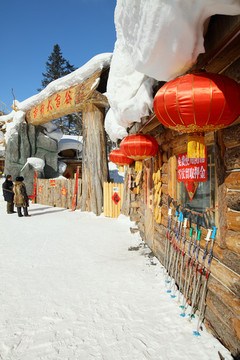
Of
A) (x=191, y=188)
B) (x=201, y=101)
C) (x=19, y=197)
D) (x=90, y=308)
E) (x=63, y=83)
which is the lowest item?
(x=90, y=308)

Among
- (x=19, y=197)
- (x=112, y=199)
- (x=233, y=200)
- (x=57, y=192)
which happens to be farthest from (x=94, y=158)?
(x=233, y=200)

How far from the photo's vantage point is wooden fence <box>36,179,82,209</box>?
1059 centimetres

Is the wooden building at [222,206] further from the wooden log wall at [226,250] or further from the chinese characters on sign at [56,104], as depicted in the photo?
the chinese characters on sign at [56,104]

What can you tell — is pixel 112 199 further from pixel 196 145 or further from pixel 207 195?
pixel 196 145

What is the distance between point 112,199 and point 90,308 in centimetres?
615

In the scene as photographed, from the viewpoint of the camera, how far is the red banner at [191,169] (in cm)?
266

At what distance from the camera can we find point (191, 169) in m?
2.88

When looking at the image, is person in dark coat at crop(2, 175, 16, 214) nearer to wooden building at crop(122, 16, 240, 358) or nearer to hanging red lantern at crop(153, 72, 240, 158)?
wooden building at crop(122, 16, 240, 358)

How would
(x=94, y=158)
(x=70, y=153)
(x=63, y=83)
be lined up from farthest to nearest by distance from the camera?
(x=70, y=153), (x=63, y=83), (x=94, y=158)

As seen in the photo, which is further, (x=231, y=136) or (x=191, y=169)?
(x=191, y=169)

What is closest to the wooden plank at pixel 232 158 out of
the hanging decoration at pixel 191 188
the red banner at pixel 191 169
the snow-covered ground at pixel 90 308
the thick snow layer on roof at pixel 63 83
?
the red banner at pixel 191 169

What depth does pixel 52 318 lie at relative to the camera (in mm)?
2496

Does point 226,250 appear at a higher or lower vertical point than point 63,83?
lower

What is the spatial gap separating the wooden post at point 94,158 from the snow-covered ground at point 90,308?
14.6ft
